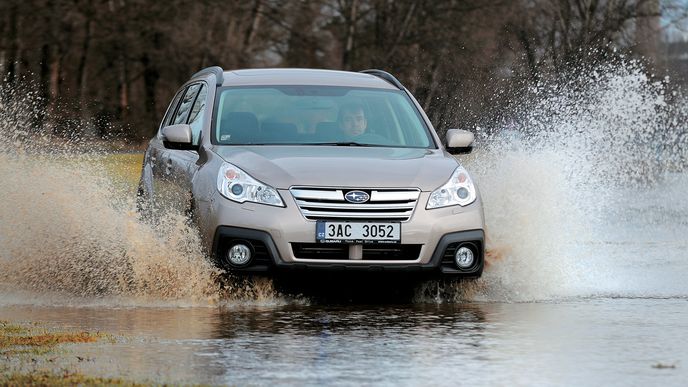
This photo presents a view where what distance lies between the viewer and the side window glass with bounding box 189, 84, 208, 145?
11.3 m

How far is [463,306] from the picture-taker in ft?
34.0

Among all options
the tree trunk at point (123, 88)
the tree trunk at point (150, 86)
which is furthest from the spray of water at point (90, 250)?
the tree trunk at point (123, 88)

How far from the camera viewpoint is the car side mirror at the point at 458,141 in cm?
1130

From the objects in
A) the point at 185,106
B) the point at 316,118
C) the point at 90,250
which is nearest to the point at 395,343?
the point at 316,118

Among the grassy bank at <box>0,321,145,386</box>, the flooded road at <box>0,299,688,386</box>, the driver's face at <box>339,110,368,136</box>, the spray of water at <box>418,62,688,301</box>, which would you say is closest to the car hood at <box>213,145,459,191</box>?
the driver's face at <box>339,110,368,136</box>

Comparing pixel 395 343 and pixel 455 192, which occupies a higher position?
pixel 455 192

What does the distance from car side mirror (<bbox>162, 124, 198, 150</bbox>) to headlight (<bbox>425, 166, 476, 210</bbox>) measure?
1.84m

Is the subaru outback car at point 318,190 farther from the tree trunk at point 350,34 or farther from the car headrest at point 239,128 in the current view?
the tree trunk at point 350,34

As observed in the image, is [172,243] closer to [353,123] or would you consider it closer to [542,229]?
[353,123]

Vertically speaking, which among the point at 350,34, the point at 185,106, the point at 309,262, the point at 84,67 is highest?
the point at 350,34

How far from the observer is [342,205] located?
9906 millimetres

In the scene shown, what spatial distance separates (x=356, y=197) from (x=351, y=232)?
0.22 metres

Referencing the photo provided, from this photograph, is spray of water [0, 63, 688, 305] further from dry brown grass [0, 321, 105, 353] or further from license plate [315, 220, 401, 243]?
dry brown grass [0, 321, 105, 353]

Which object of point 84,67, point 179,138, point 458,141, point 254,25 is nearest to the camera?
point 179,138
